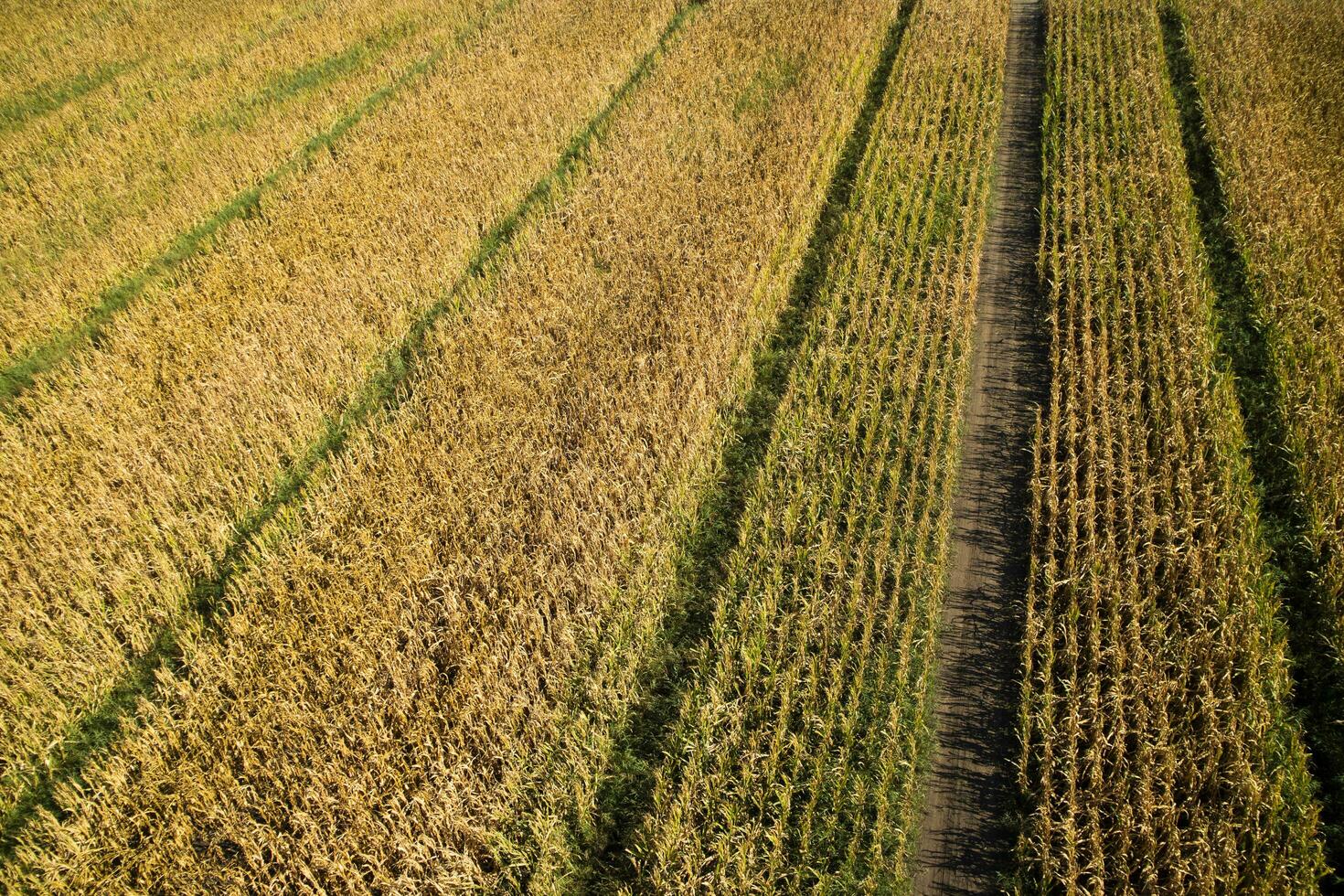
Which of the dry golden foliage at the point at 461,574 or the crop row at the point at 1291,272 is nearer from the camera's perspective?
the dry golden foliage at the point at 461,574

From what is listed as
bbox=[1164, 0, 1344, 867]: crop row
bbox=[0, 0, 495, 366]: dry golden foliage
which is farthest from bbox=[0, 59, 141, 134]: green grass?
bbox=[1164, 0, 1344, 867]: crop row

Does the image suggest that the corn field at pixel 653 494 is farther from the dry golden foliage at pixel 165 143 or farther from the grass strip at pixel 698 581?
the dry golden foliage at pixel 165 143

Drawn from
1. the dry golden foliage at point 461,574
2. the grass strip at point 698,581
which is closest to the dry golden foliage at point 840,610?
the grass strip at point 698,581

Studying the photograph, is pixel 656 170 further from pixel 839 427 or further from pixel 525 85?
pixel 839 427

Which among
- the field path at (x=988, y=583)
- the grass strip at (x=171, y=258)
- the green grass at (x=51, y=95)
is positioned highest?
the green grass at (x=51, y=95)

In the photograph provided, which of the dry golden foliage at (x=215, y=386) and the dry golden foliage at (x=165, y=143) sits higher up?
the dry golden foliage at (x=165, y=143)

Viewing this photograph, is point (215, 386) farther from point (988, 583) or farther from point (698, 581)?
point (988, 583)

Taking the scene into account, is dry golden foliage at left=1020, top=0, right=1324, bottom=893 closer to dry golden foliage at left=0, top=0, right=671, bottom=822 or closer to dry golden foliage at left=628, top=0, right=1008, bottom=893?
dry golden foliage at left=628, top=0, right=1008, bottom=893
